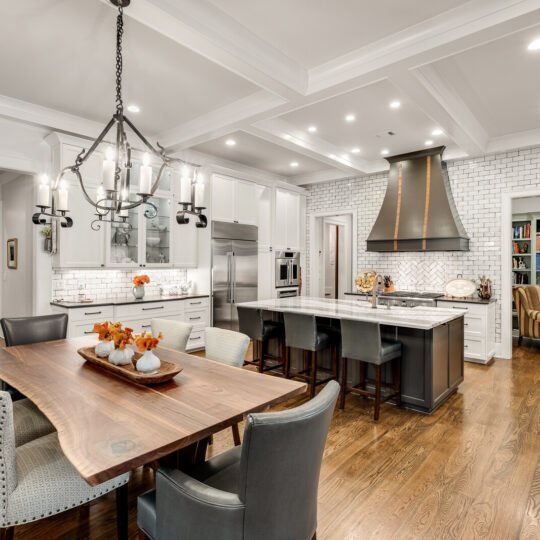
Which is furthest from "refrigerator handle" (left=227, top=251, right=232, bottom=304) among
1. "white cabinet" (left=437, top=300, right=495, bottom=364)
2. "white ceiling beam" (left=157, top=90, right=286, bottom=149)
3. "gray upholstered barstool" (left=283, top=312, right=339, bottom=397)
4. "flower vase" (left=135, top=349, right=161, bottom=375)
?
"flower vase" (left=135, top=349, right=161, bottom=375)

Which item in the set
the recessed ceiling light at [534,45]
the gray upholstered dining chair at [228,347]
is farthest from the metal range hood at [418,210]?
the gray upholstered dining chair at [228,347]

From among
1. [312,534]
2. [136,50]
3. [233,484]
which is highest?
[136,50]

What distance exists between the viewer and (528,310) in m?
5.80

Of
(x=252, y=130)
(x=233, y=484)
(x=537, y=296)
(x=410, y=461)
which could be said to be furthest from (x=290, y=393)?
(x=537, y=296)

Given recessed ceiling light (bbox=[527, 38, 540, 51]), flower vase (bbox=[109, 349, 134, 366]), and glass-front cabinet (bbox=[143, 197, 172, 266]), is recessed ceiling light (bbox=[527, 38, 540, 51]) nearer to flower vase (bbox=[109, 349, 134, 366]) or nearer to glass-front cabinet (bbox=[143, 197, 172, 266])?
flower vase (bbox=[109, 349, 134, 366])

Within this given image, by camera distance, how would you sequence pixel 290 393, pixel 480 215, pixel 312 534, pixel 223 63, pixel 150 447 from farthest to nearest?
pixel 480 215 < pixel 223 63 < pixel 290 393 < pixel 312 534 < pixel 150 447

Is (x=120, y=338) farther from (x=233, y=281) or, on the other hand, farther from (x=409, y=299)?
(x=409, y=299)

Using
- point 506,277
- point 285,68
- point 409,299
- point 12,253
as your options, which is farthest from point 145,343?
point 12,253

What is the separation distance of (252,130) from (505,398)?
3.90m

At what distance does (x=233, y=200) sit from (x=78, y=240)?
242 centimetres

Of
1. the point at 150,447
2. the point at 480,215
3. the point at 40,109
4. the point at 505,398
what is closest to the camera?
the point at 150,447

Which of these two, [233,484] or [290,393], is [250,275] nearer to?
[290,393]

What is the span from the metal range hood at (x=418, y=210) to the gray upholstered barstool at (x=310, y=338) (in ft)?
8.43

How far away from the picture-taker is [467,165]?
18.1 ft
